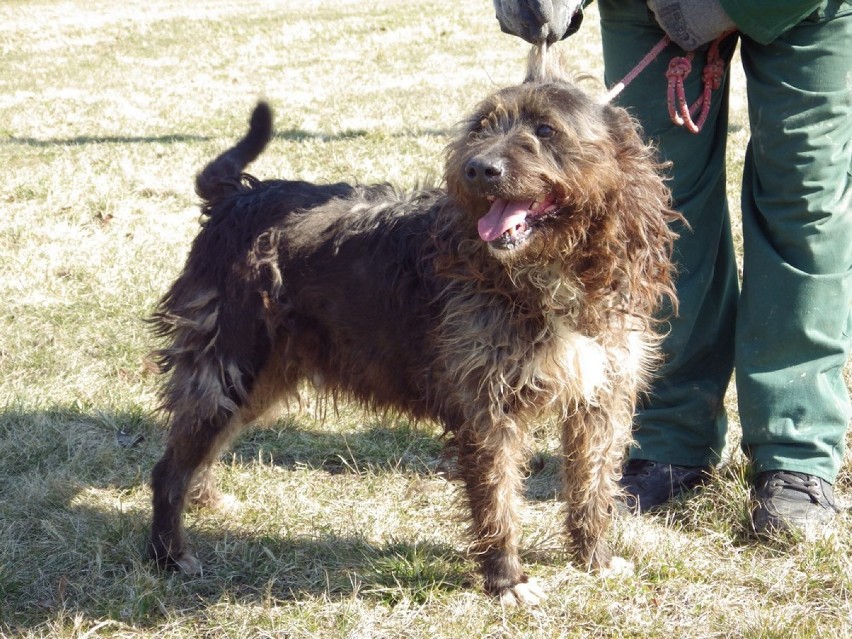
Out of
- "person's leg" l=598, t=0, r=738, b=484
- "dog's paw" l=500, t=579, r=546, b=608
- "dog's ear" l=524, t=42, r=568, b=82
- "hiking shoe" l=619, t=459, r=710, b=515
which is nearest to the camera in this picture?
"dog's ear" l=524, t=42, r=568, b=82

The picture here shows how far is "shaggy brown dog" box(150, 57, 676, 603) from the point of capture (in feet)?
9.77

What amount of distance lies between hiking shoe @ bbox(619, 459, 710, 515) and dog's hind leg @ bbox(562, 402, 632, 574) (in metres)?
0.43

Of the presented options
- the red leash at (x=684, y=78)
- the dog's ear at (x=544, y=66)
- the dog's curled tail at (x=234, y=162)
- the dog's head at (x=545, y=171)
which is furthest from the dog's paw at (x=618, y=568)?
the dog's curled tail at (x=234, y=162)

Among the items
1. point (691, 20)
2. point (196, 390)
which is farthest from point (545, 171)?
point (196, 390)

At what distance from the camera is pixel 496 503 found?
3361 mm

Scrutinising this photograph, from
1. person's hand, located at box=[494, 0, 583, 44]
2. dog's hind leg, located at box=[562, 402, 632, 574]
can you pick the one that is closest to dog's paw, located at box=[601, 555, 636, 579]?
dog's hind leg, located at box=[562, 402, 632, 574]

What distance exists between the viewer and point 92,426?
483cm

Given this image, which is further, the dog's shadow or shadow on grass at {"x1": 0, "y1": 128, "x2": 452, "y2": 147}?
shadow on grass at {"x1": 0, "y1": 128, "x2": 452, "y2": 147}

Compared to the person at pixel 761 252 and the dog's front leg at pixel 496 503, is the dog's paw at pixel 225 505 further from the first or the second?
the person at pixel 761 252

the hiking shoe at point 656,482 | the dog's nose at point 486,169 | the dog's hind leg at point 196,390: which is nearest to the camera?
the dog's nose at point 486,169

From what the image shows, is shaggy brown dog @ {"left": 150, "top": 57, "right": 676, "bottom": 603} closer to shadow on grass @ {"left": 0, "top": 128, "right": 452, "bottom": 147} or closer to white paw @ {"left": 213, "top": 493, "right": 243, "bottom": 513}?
white paw @ {"left": 213, "top": 493, "right": 243, "bottom": 513}

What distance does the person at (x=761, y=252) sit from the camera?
3.54 m

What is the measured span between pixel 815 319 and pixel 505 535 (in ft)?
4.82

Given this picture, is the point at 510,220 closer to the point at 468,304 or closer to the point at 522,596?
the point at 468,304
